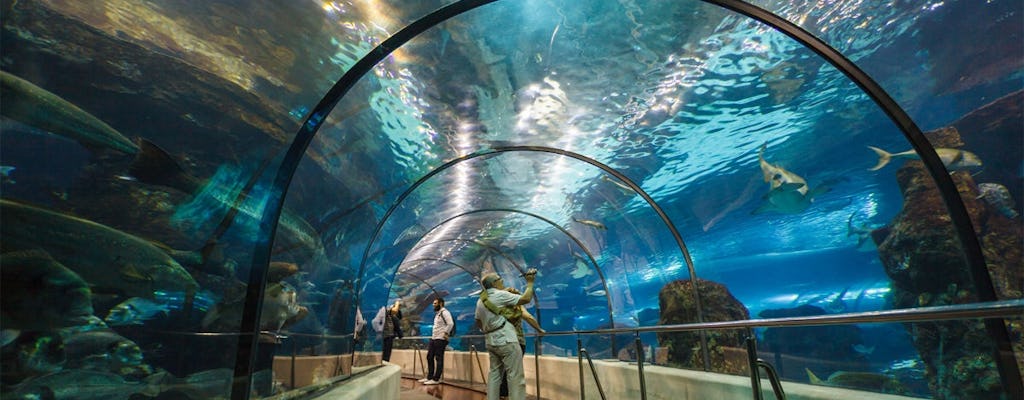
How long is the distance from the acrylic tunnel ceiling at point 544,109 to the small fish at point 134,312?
94cm

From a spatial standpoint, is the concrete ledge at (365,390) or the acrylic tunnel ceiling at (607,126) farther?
the acrylic tunnel ceiling at (607,126)

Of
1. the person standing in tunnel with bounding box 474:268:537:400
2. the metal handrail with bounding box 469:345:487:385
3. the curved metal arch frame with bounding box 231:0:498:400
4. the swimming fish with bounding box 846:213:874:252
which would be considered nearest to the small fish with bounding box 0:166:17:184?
the curved metal arch frame with bounding box 231:0:498:400

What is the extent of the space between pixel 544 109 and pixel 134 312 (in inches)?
204

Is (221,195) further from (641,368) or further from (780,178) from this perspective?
(780,178)

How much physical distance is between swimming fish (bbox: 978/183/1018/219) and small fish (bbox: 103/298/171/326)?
47.0 feet

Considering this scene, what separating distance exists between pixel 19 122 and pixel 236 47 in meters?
1.35

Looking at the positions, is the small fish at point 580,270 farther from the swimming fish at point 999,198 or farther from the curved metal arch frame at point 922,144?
the curved metal arch frame at point 922,144

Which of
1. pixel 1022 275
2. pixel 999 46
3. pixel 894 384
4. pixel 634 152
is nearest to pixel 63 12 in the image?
pixel 894 384

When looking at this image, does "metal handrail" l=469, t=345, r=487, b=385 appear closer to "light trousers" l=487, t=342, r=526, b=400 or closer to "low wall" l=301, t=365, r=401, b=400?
"low wall" l=301, t=365, r=401, b=400

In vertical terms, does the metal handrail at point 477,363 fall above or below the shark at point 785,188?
below

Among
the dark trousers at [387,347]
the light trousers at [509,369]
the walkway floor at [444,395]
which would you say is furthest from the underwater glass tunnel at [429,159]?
the walkway floor at [444,395]

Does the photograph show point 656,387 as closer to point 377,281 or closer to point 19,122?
point 19,122

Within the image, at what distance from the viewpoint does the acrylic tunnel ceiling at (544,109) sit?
10.1ft

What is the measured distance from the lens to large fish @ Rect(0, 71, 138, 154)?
172cm
